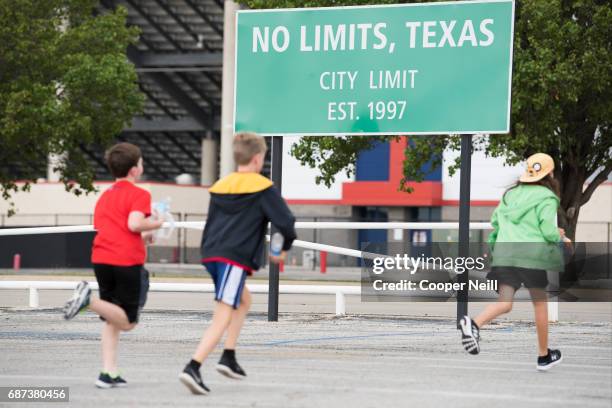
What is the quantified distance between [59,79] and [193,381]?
2700 centimetres

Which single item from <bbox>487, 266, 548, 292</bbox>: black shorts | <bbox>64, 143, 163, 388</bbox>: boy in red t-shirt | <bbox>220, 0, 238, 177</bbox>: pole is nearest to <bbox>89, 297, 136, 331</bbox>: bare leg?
<bbox>64, 143, 163, 388</bbox>: boy in red t-shirt

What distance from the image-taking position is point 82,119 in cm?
3288

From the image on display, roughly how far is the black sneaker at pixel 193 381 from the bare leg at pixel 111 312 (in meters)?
0.63

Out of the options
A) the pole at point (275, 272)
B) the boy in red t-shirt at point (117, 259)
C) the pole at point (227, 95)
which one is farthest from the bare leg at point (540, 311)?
the pole at point (227, 95)

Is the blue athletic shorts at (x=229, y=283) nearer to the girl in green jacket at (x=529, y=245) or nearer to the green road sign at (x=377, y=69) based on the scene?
the girl in green jacket at (x=529, y=245)

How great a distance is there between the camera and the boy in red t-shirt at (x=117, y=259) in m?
7.91

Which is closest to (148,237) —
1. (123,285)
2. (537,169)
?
(123,285)

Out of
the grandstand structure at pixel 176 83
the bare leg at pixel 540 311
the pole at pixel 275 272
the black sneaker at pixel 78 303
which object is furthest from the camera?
the grandstand structure at pixel 176 83

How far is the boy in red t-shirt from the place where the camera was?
7910 mm

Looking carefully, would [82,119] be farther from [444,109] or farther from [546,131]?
[444,109]

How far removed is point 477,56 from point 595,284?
5507mm

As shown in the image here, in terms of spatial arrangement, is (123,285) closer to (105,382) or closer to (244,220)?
(105,382)

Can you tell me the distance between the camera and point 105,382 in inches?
311

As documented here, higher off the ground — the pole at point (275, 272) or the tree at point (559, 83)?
the tree at point (559, 83)
